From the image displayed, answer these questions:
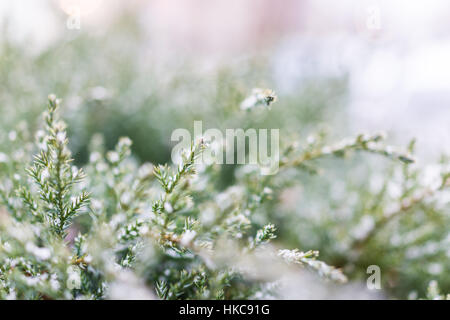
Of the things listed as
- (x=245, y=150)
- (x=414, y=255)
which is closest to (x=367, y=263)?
(x=414, y=255)

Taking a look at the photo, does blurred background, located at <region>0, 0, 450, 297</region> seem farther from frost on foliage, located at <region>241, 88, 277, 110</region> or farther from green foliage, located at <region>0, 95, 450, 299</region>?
frost on foliage, located at <region>241, 88, 277, 110</region>

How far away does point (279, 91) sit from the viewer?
1054 millimetres

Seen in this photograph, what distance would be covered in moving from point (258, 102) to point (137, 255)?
0.77 feet

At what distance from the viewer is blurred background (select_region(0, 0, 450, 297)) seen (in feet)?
2.09

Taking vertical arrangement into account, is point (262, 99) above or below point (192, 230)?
above

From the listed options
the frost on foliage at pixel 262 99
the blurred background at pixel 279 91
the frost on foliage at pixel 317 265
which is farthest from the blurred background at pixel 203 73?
the frost on foliage at pixel 317 265

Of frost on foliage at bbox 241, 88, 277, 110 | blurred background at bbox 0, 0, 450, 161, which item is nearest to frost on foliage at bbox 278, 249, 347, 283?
frost on foliage at bbox 241, 88, 277, 110

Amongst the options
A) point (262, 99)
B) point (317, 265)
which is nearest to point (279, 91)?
point (262, 99)

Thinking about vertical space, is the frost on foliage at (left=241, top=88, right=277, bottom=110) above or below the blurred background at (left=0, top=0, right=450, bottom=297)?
below

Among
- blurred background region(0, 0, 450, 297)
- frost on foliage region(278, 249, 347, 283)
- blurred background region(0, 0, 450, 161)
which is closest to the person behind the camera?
frost on foliage region(278, 249, 347, 283)

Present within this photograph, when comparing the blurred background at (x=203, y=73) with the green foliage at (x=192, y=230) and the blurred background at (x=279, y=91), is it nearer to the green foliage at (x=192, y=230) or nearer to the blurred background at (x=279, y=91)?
the blurred background at (x=279, y=91)

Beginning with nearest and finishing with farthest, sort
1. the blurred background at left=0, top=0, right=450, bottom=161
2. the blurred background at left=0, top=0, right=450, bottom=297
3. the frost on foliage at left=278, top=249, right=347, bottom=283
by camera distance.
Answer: the frost on foliage at left=278, top=249, right=347, bottom=283 < the blurred background at left=0, top=0, right=450, bottom=297 < the blurred background at left=0, top=0, right=450, bottom=161

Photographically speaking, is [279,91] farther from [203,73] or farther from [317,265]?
[317,265]
